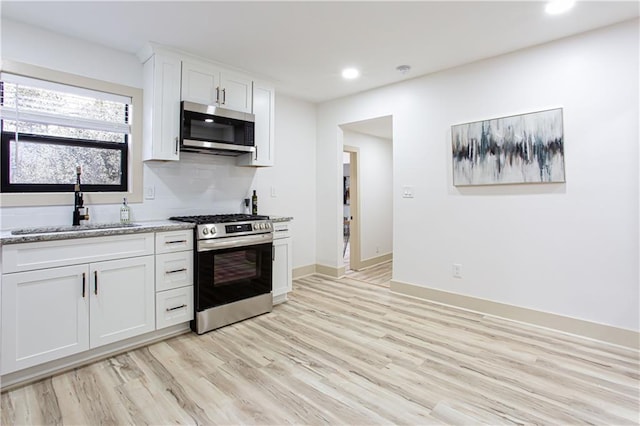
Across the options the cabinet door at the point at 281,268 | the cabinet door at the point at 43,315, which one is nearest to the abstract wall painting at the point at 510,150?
the cabinet door at the point at 281,268

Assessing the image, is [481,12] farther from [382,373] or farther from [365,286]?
[365,286]

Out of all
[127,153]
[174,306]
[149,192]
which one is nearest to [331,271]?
[174,306]

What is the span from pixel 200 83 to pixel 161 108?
472 millimetres

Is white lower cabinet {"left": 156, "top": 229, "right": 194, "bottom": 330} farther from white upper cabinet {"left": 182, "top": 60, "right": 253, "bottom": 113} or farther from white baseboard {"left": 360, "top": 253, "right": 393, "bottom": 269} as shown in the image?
white baseboard {"left": 360, "top": 253, "right": 393, "bottom": 269}

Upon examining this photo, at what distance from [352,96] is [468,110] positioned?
5.20ft

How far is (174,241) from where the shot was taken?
109 inches

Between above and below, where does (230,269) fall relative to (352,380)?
above

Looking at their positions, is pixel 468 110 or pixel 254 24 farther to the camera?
pixel 468 110

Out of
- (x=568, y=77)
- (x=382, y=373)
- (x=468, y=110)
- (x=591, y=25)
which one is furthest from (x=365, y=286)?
(x=591, y=25)

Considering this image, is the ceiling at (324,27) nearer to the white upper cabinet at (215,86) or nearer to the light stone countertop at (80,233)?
the white upper cabinet at (215,86)

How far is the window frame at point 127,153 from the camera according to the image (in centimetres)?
251

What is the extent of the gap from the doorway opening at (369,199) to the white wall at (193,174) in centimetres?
65

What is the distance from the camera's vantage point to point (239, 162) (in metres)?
3.82

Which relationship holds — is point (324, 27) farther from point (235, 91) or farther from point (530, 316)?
point (530, 316)
